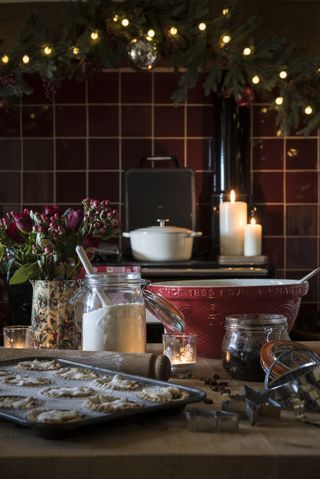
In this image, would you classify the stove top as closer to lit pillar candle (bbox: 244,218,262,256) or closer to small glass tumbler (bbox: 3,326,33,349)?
lit pillar candle (bbox: 244,218,262,256)

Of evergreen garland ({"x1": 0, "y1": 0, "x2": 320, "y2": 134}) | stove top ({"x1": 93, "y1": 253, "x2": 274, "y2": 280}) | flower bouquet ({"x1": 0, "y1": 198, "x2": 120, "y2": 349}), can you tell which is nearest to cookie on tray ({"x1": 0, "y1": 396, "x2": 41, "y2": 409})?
flower bouquet ({"x1": 0, "y1": 198, "x2": 120, "y2": 349})

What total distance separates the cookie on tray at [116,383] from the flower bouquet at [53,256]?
404 millimetres

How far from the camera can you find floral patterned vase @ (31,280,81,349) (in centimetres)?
145

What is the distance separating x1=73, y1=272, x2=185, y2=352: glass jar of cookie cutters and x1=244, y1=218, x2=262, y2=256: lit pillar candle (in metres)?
2.11

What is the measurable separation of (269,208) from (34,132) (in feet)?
4.05

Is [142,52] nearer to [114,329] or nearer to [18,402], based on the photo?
[114,329]

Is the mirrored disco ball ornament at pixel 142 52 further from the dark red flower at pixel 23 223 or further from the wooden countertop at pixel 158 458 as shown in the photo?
Result: the wooden countertop at pixel 158 458

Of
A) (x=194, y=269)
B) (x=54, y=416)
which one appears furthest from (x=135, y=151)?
(x=54, y=416)

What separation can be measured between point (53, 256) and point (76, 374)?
1.51 feet

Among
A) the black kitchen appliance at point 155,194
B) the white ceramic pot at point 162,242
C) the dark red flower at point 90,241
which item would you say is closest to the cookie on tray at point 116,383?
the dark red flower at point 90,241

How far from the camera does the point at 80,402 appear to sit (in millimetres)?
921

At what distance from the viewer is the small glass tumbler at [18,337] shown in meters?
1.48

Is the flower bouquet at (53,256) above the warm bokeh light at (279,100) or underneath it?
underneath

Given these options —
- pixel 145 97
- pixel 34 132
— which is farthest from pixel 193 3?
pixel 34 132
